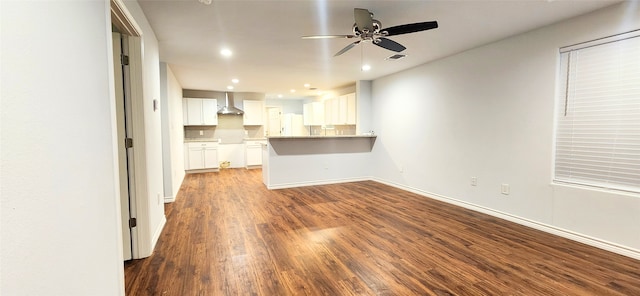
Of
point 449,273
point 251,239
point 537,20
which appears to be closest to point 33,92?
point 251,239

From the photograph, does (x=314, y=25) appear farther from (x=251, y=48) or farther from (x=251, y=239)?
(x=251, y=239)

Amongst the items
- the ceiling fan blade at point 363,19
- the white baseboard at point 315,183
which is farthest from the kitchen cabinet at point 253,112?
the ceiling fan blade at point 363,19

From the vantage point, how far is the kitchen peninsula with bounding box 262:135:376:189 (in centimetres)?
Answer: 537

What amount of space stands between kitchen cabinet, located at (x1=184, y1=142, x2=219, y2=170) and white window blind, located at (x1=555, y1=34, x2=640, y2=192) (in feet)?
23.3

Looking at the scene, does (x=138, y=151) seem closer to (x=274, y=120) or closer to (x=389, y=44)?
(x=389, y=44)

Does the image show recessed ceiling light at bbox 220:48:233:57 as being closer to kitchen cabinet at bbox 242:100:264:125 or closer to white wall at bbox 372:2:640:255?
white wall at bbox 372:2:640:255

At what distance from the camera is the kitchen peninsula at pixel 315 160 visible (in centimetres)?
537

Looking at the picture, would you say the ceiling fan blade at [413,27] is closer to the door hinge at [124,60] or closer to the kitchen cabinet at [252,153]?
the door hinge at [124,60]

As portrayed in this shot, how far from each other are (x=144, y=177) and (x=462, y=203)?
4114mm

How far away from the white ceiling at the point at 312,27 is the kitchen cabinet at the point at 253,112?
10.7 ft

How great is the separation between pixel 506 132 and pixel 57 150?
4.18 meters

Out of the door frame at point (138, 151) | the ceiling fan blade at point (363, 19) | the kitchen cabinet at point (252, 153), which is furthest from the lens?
the kitchen cabinet at point (252, 153)

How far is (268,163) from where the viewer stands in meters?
5.32

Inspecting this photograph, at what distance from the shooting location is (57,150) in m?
1.05
